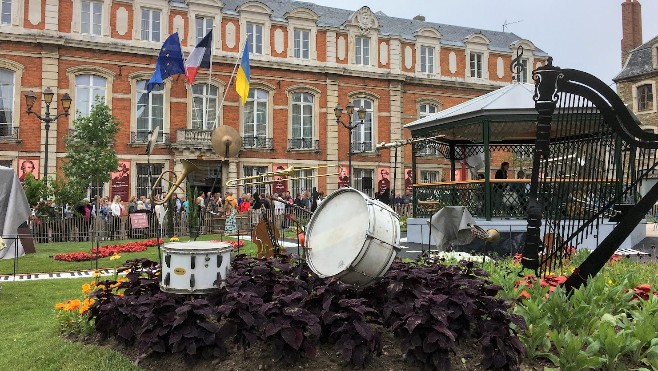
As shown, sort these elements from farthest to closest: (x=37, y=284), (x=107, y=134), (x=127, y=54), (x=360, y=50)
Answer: (x=360, y=50) < (x=127, y=54) < (x=107, y=134) < (x=37, y=284)

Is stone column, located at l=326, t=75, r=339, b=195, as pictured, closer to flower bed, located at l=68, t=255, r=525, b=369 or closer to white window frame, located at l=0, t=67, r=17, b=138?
white window frame, located at l=0, t=67, r=17, b=138

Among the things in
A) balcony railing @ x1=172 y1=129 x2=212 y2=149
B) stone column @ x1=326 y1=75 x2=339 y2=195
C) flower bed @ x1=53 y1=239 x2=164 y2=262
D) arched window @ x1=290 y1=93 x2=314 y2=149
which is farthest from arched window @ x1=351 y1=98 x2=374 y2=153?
flower bed @ x1=53 y1=239 x2=164 y2=262

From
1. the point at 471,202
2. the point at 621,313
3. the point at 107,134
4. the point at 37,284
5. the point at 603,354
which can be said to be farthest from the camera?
the point at 107,134

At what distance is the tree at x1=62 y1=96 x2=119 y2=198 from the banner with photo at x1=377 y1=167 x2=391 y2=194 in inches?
673

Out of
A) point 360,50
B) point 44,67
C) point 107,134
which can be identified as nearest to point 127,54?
point 44,67

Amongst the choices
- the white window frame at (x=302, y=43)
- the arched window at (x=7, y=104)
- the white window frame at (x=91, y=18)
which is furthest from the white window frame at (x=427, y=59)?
the arched window at (x=7, y=104)

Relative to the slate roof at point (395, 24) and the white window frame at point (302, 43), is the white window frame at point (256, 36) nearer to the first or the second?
the slate roof at point (395, 24)

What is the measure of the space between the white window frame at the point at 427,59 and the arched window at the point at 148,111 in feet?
58.5

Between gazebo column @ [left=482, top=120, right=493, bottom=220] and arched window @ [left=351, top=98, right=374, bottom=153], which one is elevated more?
arched window @ [left=351, top=98, right=374, bottom=153]

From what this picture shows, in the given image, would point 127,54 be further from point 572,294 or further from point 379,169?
point 572,294

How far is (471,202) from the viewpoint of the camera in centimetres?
1377

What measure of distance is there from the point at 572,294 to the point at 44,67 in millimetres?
29154

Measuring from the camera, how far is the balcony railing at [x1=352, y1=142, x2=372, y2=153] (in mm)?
Answer: 34938

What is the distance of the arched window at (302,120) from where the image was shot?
3347 centimetres
